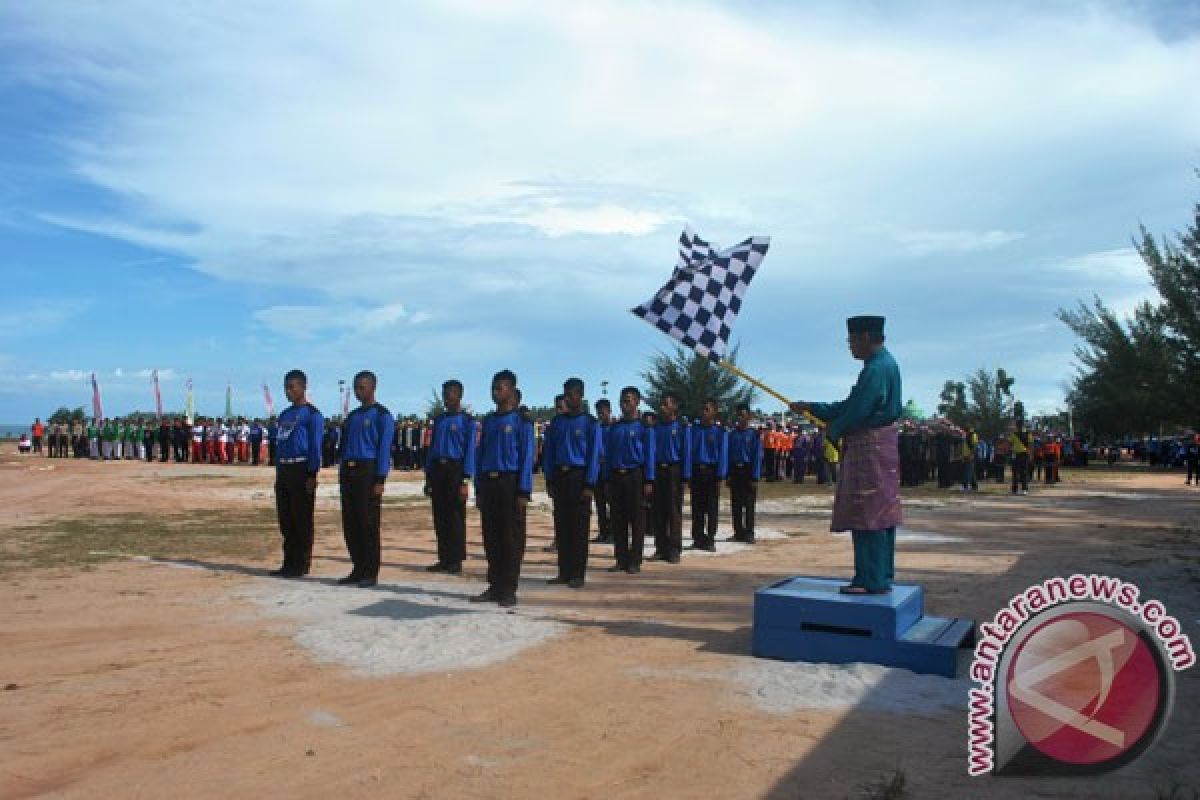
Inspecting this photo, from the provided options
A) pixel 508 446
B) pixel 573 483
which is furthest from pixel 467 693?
pixel 573 483

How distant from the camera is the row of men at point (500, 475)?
30.8ft

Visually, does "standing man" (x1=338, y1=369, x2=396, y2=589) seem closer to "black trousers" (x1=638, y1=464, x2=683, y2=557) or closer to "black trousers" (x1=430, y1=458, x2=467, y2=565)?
"black trousers" (x1=430, y1=458, x2=467, y2=565)

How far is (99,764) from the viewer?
183 inches

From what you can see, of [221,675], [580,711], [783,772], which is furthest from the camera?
[221,675]

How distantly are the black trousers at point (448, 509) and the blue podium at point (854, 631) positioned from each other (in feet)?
18.1

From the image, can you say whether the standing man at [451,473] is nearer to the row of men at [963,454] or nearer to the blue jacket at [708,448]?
the blue jacket at [708,448]

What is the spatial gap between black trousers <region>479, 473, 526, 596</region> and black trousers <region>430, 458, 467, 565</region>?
214 cm

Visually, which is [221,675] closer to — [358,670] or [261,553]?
[358,670]

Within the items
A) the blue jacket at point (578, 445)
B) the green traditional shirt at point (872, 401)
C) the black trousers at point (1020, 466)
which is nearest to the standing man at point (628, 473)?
the blue jacket at point (578, 445)

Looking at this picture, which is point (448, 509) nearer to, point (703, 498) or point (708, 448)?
point (703, 498)

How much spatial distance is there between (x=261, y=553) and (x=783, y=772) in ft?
33.8

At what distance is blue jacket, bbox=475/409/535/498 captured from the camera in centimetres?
936

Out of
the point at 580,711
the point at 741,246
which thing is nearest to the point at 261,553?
the point at 741,246

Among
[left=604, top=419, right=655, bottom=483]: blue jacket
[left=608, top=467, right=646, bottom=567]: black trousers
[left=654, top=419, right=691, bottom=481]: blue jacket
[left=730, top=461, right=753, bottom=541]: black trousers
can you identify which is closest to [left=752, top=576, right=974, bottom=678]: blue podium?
[left=608, top=467, right=646, bottom=567]: black trousers
